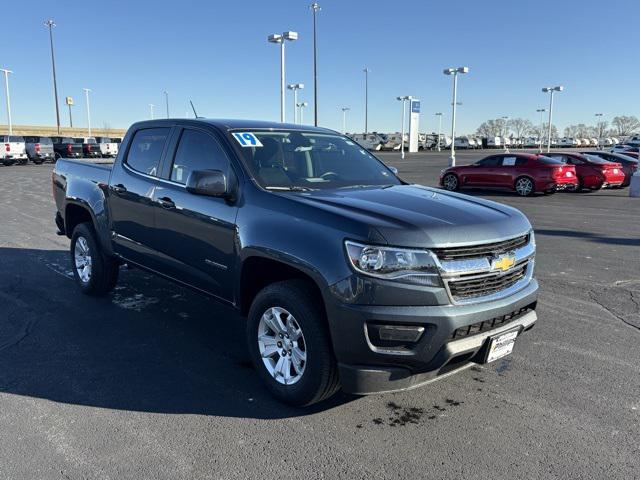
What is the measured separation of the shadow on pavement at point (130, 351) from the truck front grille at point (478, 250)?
1.32m

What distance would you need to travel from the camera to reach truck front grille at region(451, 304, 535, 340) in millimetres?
3189

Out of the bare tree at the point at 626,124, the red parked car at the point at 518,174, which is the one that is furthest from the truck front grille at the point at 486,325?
the bare tree at the point at 626,124

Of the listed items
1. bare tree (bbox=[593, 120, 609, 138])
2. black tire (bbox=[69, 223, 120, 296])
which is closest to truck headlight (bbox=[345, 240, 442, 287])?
black tire (bbox=[69, 223, 120, 296])

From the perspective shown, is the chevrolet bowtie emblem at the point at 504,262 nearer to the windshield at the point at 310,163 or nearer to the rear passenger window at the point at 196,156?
the windshield at the point at 310,163

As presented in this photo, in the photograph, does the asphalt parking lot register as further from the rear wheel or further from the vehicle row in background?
the vehicle row in background

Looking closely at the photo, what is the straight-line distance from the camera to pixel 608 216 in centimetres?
1356

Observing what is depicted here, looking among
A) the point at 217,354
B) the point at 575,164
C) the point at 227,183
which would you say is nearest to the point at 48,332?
→ the point at 217,354

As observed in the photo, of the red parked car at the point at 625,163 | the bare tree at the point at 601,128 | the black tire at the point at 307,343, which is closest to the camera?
the black tire at the point at 307,343

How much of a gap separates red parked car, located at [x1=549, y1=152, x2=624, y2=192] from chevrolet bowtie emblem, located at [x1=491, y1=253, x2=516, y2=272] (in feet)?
60.5

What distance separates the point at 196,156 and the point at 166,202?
0.47 m

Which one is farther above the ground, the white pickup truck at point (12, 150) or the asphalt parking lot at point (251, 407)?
the white pickup truck at point (12, 150)

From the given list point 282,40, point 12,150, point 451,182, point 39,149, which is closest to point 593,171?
point 451,182

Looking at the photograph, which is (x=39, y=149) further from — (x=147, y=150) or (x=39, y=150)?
(x=147, y=150)

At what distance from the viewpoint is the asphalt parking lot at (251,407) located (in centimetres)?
306
